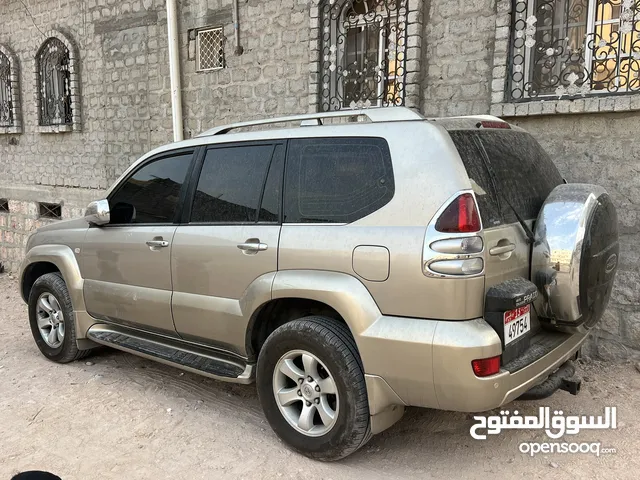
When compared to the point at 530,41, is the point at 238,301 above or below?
below

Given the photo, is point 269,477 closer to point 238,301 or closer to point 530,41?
point 238,301

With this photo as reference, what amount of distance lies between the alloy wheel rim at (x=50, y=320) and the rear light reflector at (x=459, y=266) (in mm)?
3542

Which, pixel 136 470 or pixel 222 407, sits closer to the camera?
pixel 136 470

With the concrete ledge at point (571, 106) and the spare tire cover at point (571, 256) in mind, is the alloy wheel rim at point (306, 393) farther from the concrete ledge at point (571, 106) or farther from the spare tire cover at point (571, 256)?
the concrete ledge at point (571, 106)

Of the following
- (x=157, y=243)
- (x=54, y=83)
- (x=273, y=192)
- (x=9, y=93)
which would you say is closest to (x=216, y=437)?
(x=157, y=243)

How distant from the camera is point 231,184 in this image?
11.5ft

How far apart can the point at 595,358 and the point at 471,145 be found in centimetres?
285

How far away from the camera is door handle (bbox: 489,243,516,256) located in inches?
102

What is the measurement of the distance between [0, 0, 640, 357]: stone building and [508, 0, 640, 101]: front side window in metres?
0.01

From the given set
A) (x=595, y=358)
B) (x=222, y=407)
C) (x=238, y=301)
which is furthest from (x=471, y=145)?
(x=595, y=358)

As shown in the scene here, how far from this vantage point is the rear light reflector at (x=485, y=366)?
2.46 m

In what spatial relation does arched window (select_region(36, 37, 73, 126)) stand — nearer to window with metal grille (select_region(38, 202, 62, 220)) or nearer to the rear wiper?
window with metal grille (select_region(38, 202, 62, 220))

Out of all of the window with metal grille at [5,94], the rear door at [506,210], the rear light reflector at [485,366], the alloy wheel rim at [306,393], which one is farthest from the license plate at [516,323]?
the window with metal grille at [5,94]

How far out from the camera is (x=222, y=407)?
12.5 ft
